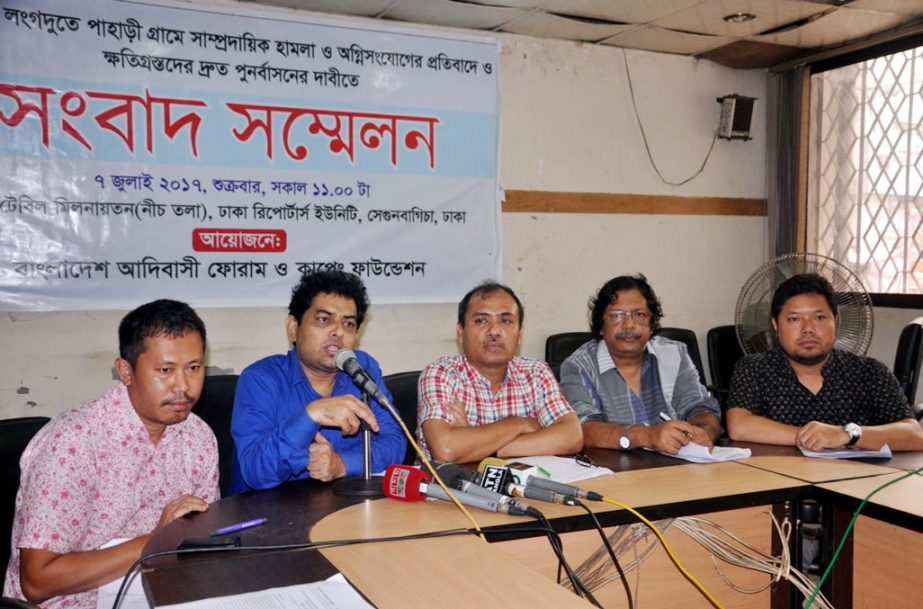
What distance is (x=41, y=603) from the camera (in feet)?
5.66

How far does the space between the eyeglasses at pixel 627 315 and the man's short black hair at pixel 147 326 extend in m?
1.53

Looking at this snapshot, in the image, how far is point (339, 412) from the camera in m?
1.96

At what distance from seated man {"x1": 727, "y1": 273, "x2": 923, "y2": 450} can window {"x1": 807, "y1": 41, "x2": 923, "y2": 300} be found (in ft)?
6.46

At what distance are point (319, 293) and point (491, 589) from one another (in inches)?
49.2

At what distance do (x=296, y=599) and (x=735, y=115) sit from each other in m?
4.40

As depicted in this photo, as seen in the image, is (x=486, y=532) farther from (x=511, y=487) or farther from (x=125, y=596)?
(x=125, y=596)

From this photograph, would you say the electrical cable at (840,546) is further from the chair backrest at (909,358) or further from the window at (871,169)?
the window at (871,169)

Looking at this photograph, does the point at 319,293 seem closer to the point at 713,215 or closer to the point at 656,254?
the point at 656,254

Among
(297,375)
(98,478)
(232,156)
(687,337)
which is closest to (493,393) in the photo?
(297,375)

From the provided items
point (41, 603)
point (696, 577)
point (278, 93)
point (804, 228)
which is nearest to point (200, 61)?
point (278, 93)

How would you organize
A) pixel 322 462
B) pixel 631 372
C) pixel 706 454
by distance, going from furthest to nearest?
pixel 631 372, pixel 706 454, pixel 322 462

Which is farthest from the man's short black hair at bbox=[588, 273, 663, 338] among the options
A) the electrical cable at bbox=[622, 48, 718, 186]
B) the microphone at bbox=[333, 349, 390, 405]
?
the electrical cable at bbox=[622, 48, 718, 186]

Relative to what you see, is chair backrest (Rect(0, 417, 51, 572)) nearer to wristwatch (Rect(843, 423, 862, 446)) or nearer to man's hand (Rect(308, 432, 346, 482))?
man's hand (Rect(308, 432, 346, 482))

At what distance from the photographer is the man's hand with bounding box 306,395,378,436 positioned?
76.9 inches
